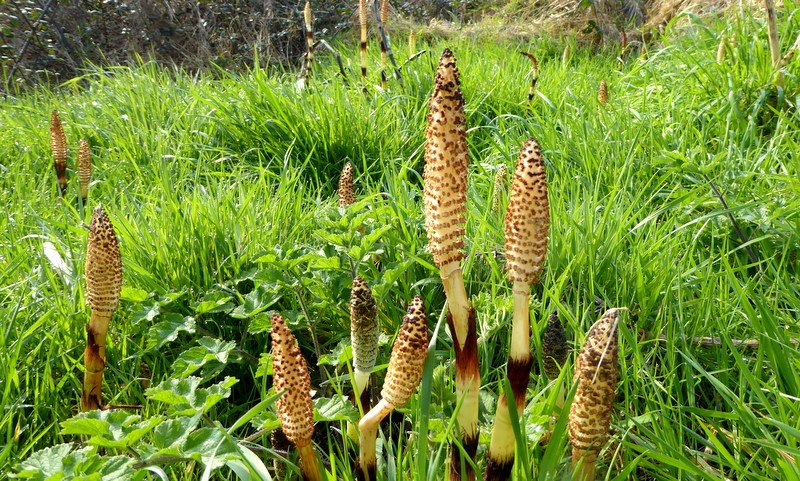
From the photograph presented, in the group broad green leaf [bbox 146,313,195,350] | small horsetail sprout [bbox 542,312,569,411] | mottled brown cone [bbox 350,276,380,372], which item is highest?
mottled brown cone [bbox 350,276,380,372]

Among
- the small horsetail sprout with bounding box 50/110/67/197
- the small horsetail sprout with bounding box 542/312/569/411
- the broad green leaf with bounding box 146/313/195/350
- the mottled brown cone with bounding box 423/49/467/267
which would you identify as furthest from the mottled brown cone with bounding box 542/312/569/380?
the small horsetail sprout with bounding box 50/110/67/197

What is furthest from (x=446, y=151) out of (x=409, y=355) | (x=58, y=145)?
(x=58, y=145)

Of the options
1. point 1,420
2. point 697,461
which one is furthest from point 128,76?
point 697,461

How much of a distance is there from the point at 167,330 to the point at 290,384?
0.93 meters

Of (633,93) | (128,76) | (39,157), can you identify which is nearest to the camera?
(39,157)

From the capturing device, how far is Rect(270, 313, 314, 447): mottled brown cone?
3.83 feet

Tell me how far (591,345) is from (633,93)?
353 cm

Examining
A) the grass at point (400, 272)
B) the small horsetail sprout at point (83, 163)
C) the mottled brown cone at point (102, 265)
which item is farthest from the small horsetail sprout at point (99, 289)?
the small horsetail sprout at point (83, 163)

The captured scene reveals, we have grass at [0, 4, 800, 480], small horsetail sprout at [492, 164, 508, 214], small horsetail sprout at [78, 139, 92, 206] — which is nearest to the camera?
grass at [0, 4, 800, 480]

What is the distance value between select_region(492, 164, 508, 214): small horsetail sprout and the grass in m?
0.06

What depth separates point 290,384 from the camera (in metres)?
1.17

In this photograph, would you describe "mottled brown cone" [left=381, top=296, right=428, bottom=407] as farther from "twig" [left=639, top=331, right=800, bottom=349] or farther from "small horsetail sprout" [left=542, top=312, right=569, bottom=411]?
"twig" [left=639, top=331, right=800, bottom=349]

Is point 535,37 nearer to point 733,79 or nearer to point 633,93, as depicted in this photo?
point 633,93

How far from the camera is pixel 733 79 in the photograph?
3537 millimetres
